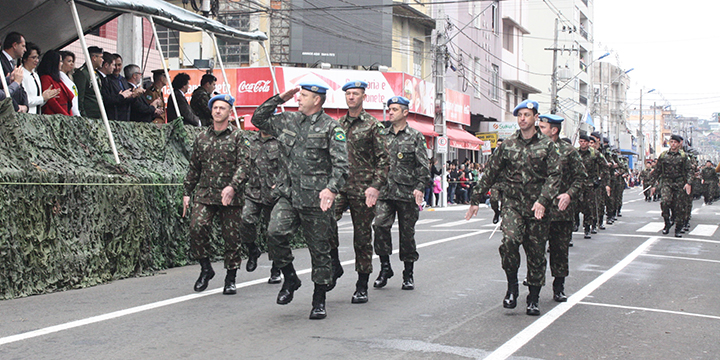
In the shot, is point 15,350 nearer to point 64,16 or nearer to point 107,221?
point 107,221

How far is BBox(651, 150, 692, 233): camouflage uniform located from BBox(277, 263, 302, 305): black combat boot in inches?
460

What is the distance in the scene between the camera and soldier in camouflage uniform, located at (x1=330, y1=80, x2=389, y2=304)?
785 cm

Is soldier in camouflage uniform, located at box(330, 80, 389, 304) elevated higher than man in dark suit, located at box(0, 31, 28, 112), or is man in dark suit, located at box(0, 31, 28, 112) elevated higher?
man in dark suit, located at box(0, 31, 28, 112)

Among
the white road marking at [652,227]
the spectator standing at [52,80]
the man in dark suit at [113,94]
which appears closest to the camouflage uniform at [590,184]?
the white road marking at [652,227]

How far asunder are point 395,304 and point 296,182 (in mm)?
1717

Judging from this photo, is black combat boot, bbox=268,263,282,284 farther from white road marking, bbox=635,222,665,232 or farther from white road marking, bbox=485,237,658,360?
white road marking, bbox=635,222,665,232

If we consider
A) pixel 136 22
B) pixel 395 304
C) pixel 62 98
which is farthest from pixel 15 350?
pixel 136 22

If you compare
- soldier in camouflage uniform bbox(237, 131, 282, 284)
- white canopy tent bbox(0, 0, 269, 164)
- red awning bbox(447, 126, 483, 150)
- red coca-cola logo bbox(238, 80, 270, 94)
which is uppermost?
red coca-cola logo bbox(238, 80, 270, 94)

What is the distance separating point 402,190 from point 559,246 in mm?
1755

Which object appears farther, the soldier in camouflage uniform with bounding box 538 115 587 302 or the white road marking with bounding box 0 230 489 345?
the soldier in camouflage uniform with bounding box 538 115 587 302

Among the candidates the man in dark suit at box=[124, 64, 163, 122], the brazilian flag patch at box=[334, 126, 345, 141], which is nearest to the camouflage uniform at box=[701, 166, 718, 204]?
the man in dark suit at box=[124, 64, 163, 122]

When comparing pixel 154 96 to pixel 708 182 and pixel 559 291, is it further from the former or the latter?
pixel 708 182

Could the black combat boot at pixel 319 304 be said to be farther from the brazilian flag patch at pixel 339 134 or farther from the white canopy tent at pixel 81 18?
the white canopy tent at pixel 81 18

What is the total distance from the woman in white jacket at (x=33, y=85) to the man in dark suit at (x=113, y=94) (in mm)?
1740
